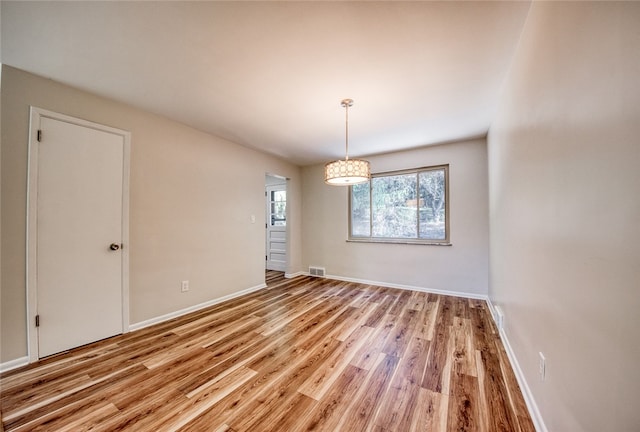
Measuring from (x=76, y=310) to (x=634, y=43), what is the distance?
12.7ft

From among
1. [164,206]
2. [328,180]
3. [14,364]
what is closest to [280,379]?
[328,180]

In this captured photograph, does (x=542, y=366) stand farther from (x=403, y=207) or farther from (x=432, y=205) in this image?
(x=403, y=207)

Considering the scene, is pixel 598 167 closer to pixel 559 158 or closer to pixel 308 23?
pixel 559 158

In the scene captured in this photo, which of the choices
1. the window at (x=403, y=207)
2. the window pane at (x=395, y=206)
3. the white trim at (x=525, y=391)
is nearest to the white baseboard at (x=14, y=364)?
the white trim at (x=525, y=391)

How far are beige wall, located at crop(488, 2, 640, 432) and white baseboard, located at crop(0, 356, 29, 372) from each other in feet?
12.0

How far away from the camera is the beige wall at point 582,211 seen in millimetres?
676

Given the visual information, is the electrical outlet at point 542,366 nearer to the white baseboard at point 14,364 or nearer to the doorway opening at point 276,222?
the white baseboard at point 14,364

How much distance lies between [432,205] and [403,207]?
0.49 metres

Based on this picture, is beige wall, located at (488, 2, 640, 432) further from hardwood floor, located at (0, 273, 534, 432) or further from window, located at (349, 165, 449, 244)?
window, located at (349, 165, 449, 244)

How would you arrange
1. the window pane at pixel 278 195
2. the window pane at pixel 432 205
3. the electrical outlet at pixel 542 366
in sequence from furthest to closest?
the window pane at pixel 278 195 < the window pane at pixel 432 205 < the electrical outlet at pixel 542 366

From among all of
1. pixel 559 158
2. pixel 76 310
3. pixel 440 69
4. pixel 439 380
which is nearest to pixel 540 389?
pixel 439 380

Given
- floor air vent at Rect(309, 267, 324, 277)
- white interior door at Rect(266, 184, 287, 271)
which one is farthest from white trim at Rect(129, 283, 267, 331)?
white interior door at Rect(266, 184, 287, 271)

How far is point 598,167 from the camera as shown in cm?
82

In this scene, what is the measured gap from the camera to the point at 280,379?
70.7 inches
